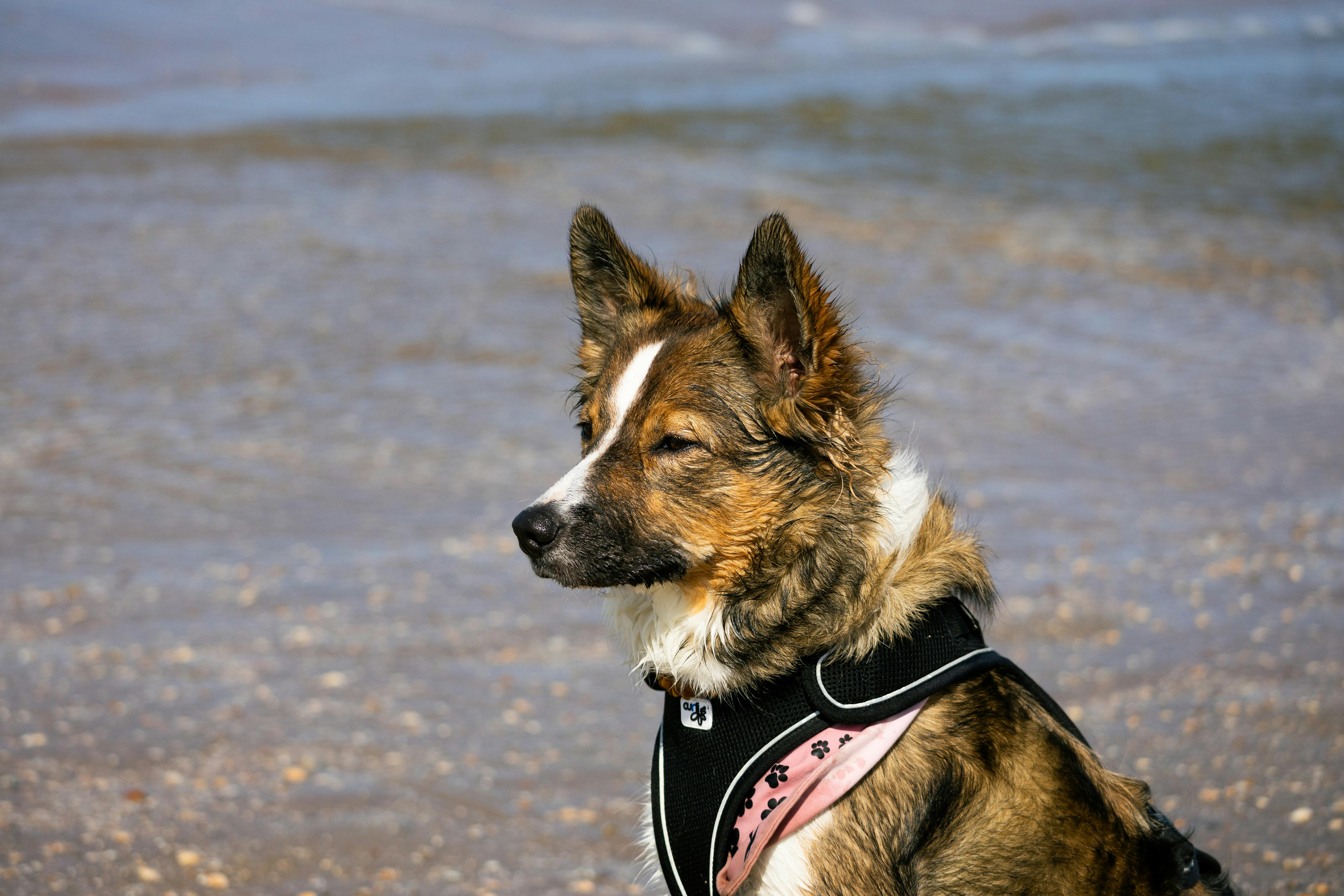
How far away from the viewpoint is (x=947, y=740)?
3.04m

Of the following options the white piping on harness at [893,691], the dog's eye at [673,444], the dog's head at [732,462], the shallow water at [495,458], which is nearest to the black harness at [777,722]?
the white piping on harness at [893,691]

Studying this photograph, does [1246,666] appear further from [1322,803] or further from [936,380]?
[936,380]

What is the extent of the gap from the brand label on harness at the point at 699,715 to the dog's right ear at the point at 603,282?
1.16 metres

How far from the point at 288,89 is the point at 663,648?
2093 cm

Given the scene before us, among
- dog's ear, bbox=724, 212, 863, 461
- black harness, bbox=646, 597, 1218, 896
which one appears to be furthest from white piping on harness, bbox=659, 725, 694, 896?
dog's ear, bbox=724, 212, 863, 461

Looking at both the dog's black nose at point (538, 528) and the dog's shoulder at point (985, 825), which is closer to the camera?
the dog's shoulder at point (985, 825)

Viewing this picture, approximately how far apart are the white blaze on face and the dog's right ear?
0.32 metres

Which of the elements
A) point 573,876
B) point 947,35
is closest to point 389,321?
point 573,876

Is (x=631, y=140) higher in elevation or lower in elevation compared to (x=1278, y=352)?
higher

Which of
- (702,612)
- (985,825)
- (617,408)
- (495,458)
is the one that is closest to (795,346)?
(617,408)

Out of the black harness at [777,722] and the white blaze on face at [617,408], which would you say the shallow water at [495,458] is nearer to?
the black harness at [777,722]

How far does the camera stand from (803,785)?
297 centimetres

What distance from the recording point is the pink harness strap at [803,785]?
9.72 feet

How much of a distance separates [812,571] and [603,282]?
1.16 m
